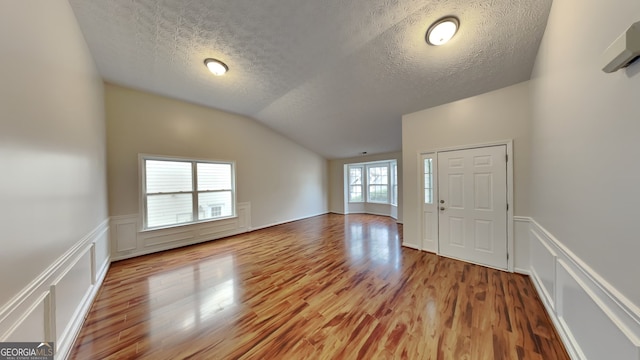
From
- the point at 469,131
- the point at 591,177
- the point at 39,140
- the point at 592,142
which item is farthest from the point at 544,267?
the point at 39,140

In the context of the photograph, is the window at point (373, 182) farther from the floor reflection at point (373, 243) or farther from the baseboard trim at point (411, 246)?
the baseboard trim at point (411, 246)

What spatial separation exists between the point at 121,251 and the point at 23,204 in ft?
9.72

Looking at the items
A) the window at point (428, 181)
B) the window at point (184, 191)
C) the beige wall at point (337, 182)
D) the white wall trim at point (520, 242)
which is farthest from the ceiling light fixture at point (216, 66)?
the beige wall at point (337, 182)

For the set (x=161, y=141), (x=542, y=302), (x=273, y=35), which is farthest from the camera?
(x=161, y=141)

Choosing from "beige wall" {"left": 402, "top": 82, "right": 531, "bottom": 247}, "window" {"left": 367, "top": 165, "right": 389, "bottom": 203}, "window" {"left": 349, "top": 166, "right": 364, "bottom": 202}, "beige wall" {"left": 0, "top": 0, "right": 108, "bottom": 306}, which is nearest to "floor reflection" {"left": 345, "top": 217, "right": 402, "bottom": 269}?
"beige wall" {"left": 402, "top": 82, "right": 531, "bottom": 247}

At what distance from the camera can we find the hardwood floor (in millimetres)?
1565

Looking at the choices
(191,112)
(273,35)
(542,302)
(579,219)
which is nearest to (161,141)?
(191,112)

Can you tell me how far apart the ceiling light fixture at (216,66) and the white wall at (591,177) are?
11.3 feet

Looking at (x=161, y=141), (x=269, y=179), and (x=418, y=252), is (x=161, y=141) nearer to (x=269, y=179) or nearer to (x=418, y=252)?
(x=269, y=179)

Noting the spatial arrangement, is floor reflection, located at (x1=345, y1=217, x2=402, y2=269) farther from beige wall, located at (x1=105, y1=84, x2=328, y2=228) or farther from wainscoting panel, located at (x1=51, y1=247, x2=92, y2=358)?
wainscoting panel, located at (x1=51, y1=247, x2=92, y2=358)

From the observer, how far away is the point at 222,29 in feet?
7.15

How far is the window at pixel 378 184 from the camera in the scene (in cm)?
732

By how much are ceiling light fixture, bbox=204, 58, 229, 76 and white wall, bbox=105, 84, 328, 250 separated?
5.46ft

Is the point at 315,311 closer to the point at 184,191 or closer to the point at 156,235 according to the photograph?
the point at 156,235
